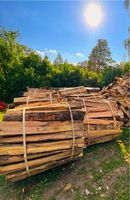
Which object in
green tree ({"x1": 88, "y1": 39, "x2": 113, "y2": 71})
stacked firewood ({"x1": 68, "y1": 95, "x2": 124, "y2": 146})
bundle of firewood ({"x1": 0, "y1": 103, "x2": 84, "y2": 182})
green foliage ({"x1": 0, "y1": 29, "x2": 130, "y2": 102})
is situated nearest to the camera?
bundle of firewood ({"x1": 0, "y1": 103, "x2": 84, "y2": 182})

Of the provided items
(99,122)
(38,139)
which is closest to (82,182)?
(38,139)

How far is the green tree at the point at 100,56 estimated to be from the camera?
29953 millimetres

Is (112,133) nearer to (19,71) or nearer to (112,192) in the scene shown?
(112,192)

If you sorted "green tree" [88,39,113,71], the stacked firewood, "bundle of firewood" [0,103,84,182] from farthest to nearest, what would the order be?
1. "green tree" [88,39,113,71]
2. the stacked firewood
3. "bundle of firewood" [0,103,84,182]

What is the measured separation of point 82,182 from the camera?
2.79 metres

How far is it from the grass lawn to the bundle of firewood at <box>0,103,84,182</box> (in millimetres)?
294

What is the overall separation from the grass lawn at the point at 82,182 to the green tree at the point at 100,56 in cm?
2759

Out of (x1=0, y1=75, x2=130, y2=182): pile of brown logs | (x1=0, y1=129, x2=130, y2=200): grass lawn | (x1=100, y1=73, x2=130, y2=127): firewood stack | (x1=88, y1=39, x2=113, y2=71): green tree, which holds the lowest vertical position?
(x1=0, y1=129, x2=130, y2=200): grass lawn

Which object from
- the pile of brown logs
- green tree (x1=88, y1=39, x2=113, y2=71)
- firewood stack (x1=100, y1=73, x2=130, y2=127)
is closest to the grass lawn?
the pile of brown logs

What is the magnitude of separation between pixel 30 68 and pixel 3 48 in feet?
11.1

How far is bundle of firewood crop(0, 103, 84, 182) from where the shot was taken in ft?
8.45

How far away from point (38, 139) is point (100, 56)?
1150 inches

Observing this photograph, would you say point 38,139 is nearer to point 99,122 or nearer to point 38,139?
point 38,139

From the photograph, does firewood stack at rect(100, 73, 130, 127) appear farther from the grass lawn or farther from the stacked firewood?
the grass lawn
